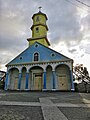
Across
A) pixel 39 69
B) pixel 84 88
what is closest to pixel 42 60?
pixel 39 69

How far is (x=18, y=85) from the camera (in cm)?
1892

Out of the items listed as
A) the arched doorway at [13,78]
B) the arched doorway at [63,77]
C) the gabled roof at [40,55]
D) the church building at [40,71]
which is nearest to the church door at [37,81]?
the church building at [40,71]

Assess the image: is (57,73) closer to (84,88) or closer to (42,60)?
(42,60)

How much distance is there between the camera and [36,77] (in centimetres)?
2003

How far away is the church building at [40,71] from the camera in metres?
18.1

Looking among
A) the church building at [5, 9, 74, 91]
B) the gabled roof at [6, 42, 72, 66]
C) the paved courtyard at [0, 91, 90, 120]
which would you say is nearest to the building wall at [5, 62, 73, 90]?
the church building at [5, 9, 74, 91]

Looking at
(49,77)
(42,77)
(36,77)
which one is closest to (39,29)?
(36,77)

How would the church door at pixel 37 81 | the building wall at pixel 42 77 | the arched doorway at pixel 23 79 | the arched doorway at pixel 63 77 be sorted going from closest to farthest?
1. the building wall at pixel 42 77
2. the arched doorway at pixel 63 77
3. the church door at pixel 37 81
4. the arched doorway at pixel 23 79

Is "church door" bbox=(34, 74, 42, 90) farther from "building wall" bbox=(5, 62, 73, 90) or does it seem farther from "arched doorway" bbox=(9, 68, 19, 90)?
"arched doorway" bbox=(9, 68, 19, 90)

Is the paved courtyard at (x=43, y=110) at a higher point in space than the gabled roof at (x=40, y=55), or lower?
lower

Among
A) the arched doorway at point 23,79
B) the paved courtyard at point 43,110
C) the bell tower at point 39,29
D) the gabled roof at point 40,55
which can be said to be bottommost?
the paved courtyard at point 43,110

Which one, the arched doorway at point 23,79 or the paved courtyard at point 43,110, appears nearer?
the paved courtyard at point 43,110

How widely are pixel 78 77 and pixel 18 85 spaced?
13.2 m

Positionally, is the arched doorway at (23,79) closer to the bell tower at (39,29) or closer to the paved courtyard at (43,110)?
the bell tower at (39,29)
